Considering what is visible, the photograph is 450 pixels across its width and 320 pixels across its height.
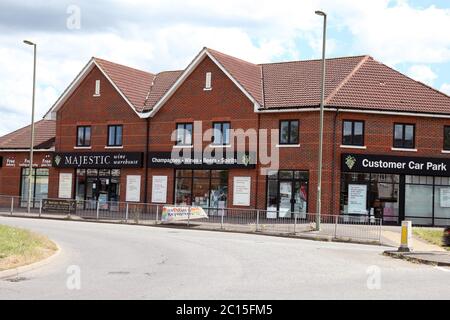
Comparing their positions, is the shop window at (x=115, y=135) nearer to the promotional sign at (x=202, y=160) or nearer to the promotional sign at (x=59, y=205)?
the promotional sign at (x=202, y=160)

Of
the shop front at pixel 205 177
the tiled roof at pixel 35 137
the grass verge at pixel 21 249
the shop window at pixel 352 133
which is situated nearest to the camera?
the grass verge at pixel 21 249

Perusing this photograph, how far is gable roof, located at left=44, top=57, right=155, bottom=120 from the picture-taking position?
37.3m

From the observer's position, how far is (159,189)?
35.2 meters

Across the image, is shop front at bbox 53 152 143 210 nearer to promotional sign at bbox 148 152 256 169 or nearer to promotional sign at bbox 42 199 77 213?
promotional sign at bbox 148 152 256 169

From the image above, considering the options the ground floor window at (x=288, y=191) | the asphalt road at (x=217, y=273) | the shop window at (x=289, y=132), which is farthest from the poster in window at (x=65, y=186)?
the asphalt road at (x=217, y=273)

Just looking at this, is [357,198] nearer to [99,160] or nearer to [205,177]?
[205,177]

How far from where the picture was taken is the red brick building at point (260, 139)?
101 feet

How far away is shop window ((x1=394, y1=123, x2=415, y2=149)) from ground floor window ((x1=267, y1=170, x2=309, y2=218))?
4856mm

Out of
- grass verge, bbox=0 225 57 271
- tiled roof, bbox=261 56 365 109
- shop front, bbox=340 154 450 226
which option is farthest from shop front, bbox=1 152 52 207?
grass verge, bbox=0 225 57 271

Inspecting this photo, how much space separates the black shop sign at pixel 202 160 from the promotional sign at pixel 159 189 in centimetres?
75

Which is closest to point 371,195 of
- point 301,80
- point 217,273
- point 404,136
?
point 404,136

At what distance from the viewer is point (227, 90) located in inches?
1325
